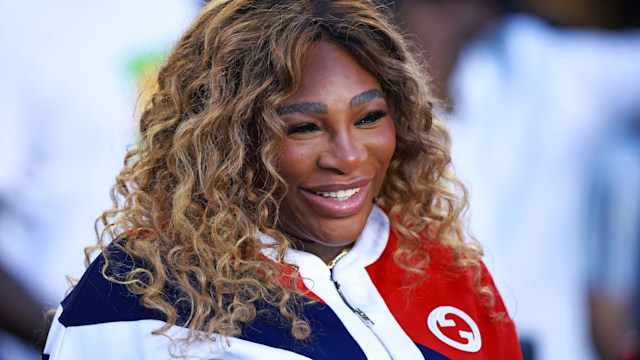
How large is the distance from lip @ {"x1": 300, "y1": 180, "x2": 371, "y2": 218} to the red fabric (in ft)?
0.77

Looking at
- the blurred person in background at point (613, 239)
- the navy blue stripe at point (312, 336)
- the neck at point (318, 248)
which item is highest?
the neck at point (318, 248)

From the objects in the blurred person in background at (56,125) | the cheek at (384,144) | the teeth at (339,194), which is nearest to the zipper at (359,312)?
the teeth at (339,194)

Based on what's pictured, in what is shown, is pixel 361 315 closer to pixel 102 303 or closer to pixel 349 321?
pixel 349 321

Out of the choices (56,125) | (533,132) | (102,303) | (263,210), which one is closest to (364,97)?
(263,210)

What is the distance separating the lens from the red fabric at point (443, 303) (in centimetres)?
196

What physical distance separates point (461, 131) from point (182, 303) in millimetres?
2388

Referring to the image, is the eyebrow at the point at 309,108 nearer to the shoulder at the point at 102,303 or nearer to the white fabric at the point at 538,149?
the shoulder at the point at 102,303

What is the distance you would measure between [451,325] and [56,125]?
1.83 meters

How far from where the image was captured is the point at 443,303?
2074mm

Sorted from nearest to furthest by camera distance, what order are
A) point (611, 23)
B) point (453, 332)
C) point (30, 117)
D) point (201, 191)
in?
point (201, 191), point (453, 332), point (30, 117), point (611, 23)

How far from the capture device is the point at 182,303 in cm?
173

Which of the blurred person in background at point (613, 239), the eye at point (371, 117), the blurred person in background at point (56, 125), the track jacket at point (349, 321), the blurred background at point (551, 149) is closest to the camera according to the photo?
the track jacket at point (349, 321)

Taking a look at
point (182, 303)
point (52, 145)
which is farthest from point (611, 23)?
point (182, 303)

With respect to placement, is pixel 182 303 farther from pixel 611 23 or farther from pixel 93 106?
pixel 611 23
